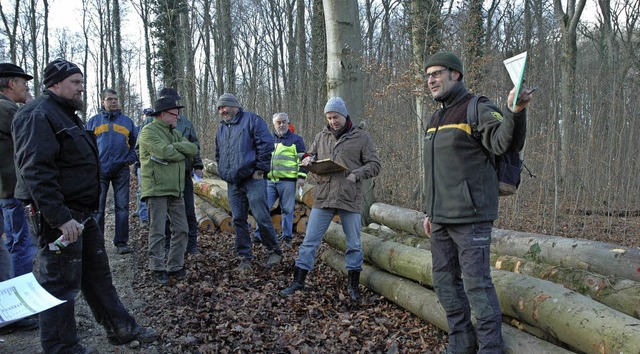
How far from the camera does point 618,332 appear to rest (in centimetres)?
304

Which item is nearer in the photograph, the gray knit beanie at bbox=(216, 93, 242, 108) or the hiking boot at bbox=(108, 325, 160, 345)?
the hiking boot at bbox=(108, 325, 160, 345)

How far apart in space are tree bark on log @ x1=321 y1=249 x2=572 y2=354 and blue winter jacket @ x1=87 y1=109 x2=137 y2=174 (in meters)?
3.42

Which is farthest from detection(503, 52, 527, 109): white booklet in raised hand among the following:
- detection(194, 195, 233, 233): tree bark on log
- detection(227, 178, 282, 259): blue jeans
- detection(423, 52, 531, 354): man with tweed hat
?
detection(194, 195, 233, 233): tree bark on log

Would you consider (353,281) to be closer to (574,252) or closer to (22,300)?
(574,252)

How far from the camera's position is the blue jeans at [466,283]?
136 inches

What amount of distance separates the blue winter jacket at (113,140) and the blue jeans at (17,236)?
2243mm

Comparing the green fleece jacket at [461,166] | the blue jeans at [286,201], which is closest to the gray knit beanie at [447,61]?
the green fleece jacket at [461,166]

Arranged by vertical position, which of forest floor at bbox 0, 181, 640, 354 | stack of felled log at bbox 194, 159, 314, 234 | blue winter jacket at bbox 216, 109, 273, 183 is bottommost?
forest floor at bbox 0, 181, 640, 354

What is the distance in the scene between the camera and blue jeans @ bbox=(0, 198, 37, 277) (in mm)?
4582

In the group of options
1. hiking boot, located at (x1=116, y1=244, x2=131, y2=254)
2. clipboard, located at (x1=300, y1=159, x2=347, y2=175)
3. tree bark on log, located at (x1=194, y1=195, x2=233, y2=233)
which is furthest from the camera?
tree bark on log, located at (x1=194, y1=195, x2=233, y2=233)

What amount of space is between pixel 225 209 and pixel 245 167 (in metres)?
3.58

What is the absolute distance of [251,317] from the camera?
4.66m

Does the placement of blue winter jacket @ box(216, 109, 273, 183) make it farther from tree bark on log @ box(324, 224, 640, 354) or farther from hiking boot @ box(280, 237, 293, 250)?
tree bark on log @ box(324, 224, 640, 354)

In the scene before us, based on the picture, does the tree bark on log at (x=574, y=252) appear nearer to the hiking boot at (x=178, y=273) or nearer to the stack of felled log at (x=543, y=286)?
the stack of felled log at (x=543, y=286)
